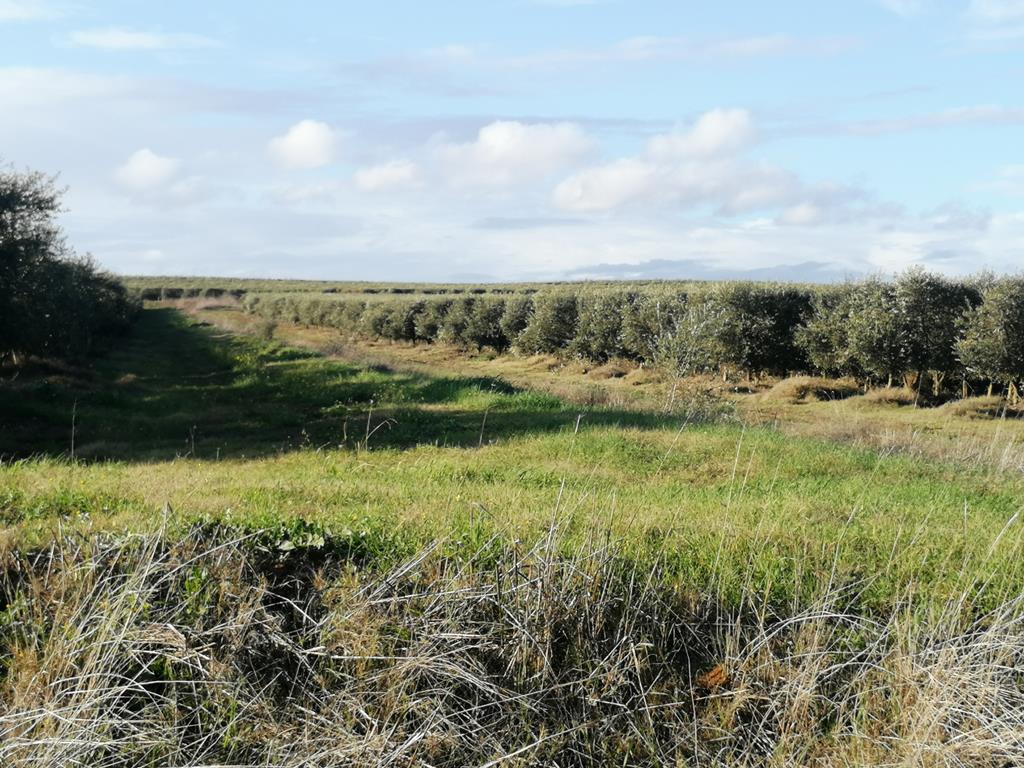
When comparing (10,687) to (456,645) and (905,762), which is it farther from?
(905,762)

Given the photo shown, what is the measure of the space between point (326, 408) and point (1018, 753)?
1783cm

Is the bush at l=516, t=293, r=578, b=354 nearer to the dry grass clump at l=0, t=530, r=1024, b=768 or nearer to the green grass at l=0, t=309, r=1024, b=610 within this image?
the green grass at l=0, t=309, r=1024, b=610

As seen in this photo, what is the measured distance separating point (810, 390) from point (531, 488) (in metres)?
22.8

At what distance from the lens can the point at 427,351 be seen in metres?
50.5

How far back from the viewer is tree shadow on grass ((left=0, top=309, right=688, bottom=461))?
49.5 feet

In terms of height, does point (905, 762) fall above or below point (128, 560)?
below

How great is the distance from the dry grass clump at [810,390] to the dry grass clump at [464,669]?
24214 millimetres

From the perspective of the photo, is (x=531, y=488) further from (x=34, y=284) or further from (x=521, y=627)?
(x=34, y=284)

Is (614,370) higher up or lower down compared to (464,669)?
lower down

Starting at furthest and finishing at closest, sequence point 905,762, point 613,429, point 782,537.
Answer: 1. point 613,429
2. point 782,537
3. point 905,762

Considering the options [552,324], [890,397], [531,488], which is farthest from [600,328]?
[531,488]

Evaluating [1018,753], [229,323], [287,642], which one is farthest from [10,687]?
[229,323]

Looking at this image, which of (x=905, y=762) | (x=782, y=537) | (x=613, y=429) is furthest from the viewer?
(x=613, y=429)

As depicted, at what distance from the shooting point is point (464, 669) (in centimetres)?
480
